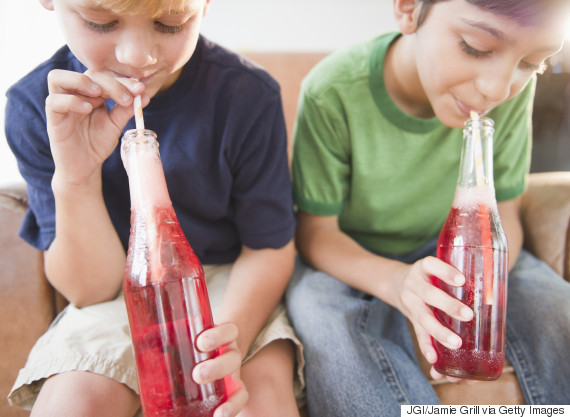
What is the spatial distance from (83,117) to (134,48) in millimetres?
147

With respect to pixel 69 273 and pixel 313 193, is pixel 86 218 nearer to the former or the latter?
pixel 69 273

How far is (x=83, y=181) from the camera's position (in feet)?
2.27

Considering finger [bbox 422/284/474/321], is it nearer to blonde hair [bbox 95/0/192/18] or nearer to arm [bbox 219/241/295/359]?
arm [bbox 219/241/295/359]

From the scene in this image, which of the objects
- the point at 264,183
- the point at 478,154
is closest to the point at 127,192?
the point at 264,183

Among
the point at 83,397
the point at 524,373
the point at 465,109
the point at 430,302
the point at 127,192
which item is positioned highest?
the point at 465,109

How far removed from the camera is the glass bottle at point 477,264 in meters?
0.61

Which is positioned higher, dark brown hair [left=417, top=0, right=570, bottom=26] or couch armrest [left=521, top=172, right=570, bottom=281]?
dark brown hair [left=417, top=0, right=570, bottom=26]

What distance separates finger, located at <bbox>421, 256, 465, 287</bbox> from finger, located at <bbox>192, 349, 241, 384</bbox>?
0.87ft

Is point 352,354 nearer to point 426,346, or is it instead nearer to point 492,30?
point 426,346

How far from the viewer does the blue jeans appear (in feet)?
2.37

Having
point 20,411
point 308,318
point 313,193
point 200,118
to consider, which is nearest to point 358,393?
point 308,318

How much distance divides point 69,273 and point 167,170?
227mm

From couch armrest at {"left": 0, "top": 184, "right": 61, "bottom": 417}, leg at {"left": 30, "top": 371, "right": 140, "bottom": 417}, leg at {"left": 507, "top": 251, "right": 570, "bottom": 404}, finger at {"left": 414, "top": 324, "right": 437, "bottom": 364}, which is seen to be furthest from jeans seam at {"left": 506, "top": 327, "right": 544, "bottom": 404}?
couch armrest at {"left": 0, "top": 184, "right": 61, "bottom": 417}

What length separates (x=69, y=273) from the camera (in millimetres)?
771
